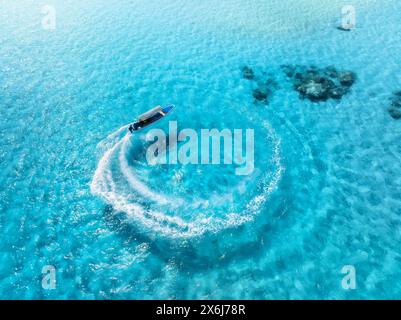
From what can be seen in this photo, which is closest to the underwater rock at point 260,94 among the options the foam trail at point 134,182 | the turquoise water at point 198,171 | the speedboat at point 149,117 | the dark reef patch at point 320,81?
the turquoise water at point 198,171

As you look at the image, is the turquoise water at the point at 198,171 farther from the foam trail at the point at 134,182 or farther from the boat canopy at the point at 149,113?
the boat canopy at the point at 149,113

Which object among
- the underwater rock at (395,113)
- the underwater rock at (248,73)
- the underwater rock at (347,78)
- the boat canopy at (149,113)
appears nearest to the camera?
the boat canopy at (149,113)

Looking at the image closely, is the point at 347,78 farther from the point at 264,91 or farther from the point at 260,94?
the point at 260,94

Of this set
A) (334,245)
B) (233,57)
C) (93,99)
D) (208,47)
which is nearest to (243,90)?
(233,57)

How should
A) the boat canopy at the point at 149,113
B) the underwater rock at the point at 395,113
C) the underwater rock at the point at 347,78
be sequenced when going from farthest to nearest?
the underwater rock at the point at 347,78, the underwater rock at the point at 395,113, the boat canopy at the point at 149,113

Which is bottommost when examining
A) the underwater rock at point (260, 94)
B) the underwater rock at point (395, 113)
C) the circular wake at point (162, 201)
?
the circular wake at point (162, 201)
